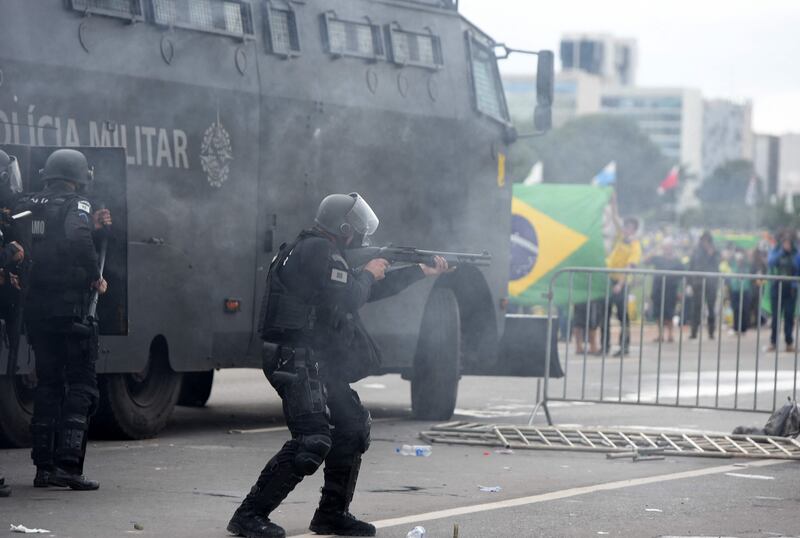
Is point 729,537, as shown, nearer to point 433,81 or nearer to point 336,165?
point 336,165

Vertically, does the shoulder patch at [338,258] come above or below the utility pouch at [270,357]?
above

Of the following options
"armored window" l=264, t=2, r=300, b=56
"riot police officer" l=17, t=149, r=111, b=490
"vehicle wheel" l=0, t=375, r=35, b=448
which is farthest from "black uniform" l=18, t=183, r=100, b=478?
"armored window" l=264, t=2, r=300, b=56

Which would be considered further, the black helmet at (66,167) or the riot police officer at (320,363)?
the black helmet at (66,167)

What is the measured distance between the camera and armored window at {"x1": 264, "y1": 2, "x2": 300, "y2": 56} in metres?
12.1

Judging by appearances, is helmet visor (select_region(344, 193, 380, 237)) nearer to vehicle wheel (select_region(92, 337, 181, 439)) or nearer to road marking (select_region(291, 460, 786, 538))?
road marking (select_region(291, 460, 786, 538))

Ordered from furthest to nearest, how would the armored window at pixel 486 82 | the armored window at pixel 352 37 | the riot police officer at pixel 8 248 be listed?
1. the armored window at pixel 486 82
2. the armored window at pixel 352 37
3. the riot police officer at pixel 8 248

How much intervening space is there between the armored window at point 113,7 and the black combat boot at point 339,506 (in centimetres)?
419

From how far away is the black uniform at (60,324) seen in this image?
29.9ft

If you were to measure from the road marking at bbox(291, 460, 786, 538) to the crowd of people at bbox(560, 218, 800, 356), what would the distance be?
2.47m

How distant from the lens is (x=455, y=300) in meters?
13.8

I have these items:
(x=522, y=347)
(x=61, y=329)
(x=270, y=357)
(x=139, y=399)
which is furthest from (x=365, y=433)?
(x=522, y=347)

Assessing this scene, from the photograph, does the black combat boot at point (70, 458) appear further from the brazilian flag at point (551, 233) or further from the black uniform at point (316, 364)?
the brazilian flag at point (551, 233)

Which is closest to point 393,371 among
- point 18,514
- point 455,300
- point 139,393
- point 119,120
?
point 455,300

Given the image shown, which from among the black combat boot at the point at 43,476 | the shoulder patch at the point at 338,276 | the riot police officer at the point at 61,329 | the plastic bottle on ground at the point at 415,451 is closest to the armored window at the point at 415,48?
the plastic bottle on ground at the point at 415,451
